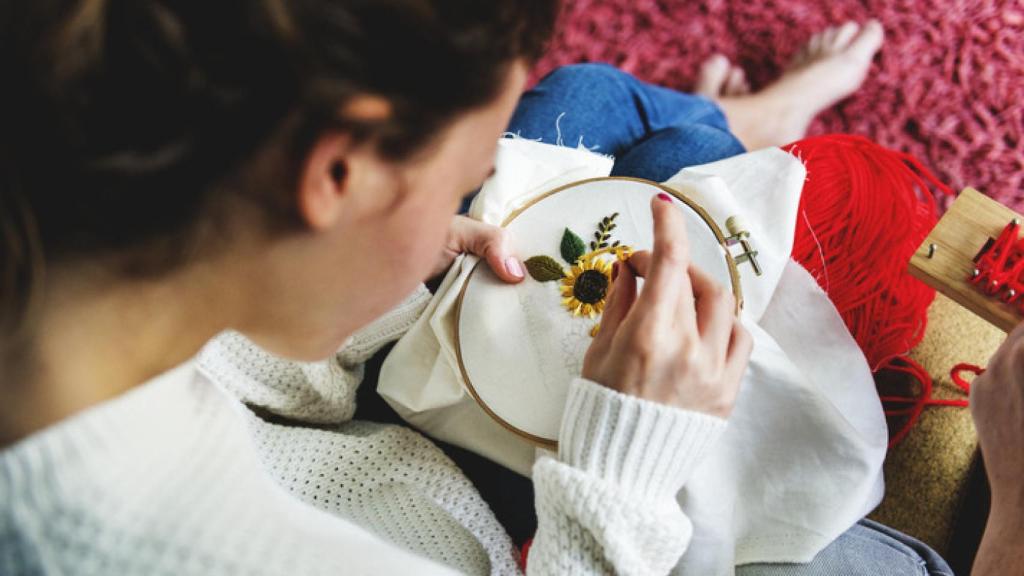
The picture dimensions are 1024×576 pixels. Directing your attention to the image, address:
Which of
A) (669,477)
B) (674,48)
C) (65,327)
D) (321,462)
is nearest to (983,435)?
(669,477)

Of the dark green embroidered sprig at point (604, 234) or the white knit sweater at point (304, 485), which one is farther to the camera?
the dark green embroidered sprig at point (604, 234)

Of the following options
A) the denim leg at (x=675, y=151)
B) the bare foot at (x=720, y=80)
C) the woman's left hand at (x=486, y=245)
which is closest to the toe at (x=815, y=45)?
the bare foot at (x=720, y=80)

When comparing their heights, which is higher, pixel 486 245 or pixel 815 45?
pixel 815 45

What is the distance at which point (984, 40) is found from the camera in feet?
3.55

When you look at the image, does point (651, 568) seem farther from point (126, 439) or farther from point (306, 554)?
point (126, 439)

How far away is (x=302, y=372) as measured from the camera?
60 centimetres

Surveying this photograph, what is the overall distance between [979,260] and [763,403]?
250 mm

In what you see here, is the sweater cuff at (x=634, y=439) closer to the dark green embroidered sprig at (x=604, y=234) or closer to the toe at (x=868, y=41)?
the dark green embroidered sprig at (x=604, y=234)

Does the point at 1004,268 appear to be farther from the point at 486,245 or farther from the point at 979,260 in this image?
the point at 486,245

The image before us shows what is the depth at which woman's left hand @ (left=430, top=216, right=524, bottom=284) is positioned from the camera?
623mm

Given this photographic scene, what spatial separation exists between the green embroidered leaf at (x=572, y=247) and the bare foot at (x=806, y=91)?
1.80 ft

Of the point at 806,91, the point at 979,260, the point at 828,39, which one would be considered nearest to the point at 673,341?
the point at 979,260

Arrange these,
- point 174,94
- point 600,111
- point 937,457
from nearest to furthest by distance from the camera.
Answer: point 174,94
point 937,457
point 600,111

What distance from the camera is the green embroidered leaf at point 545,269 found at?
0.63m
